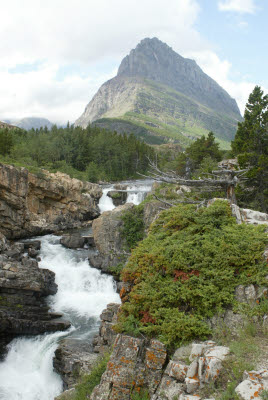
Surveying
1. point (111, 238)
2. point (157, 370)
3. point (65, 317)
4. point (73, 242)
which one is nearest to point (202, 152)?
point (111, 238)

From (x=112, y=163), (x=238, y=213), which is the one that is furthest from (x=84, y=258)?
(x=112, y=163)

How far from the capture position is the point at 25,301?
1566cm

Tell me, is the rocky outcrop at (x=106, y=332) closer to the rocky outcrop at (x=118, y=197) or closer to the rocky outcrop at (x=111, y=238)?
the rocky outcrop at (x=111, y=238)

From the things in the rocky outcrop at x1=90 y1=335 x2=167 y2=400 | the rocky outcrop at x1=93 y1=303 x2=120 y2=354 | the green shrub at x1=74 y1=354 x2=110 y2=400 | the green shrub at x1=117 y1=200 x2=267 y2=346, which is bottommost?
the rocky outcrop at x1=93 y1=303 x2=120 y2=354

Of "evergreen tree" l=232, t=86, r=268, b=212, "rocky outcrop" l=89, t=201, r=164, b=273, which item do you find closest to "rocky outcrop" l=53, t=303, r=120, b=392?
"rocky outcrop" l=89, t=201, r=164, b=273

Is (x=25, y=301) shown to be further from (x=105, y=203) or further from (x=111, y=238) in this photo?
(x=105, y=203)

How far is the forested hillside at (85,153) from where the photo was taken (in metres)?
51.3

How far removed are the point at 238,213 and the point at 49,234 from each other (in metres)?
26.0

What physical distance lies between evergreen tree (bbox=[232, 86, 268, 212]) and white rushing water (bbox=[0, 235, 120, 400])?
11659mm

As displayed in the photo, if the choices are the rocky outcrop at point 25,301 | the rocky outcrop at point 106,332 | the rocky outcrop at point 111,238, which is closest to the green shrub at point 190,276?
the rocky outcrop at point 106,332

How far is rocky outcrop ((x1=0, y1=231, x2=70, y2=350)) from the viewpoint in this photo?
1416cm

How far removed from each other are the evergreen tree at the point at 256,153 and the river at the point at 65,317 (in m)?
11.6

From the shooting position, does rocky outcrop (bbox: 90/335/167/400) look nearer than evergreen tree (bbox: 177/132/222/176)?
Yes

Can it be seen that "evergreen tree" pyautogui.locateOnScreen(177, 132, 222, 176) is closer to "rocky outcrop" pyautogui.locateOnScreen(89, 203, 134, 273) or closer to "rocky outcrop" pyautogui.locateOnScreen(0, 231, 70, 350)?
"rocky outcrop" pyautogui.locateOnScreen(89, 203, 134, 273)
